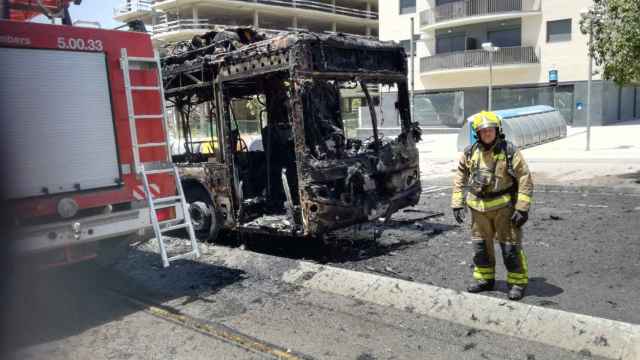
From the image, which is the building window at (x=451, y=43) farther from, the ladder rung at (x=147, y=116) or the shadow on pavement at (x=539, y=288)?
the ladder rung at (x=147, y=116)

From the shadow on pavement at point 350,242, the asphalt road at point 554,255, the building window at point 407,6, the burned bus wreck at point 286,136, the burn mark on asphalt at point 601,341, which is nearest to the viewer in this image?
the burn mark on asphalt at point 601,341

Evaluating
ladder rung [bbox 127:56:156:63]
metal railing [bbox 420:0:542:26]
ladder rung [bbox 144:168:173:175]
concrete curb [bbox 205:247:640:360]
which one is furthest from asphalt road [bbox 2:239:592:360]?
metal railing [bbox 420:0:542:26]

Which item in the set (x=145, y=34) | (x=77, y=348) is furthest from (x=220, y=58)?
(x=77, y=348)

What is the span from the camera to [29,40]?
5301 mm

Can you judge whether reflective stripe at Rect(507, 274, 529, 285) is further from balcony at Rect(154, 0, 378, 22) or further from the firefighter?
balcony at Rect(154, 0, 378, 22)

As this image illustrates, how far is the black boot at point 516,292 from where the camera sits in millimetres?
5309

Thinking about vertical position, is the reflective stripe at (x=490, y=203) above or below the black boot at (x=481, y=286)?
above

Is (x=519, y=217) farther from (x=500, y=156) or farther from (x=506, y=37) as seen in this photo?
(x=506, y=37)

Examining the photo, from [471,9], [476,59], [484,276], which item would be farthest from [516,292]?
[471,9]

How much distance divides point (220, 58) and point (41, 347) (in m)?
4.31

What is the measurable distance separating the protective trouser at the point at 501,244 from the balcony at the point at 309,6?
47.4 meters

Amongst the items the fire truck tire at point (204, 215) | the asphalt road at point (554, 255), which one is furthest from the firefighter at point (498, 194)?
the fire truck tire at point (204, 215)

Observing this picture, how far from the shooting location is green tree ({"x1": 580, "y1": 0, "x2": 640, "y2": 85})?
1071 cm

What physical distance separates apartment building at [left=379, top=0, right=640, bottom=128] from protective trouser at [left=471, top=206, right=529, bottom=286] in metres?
28.4
